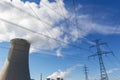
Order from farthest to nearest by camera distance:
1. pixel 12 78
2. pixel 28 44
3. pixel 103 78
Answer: pixel 28 44 → pixel 12 78 → pixel 103 78

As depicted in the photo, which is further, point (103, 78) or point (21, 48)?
point (21, 48)

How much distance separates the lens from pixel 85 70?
60594mm

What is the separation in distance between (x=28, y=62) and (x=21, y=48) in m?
2.74

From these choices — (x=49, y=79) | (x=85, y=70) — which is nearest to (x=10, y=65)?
(x=49, y=79)

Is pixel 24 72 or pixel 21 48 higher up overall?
pixel 21 48

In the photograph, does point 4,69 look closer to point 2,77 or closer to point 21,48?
point 2,77

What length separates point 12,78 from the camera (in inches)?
1234

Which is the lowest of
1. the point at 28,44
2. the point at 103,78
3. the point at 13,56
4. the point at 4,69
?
the point at 103,78

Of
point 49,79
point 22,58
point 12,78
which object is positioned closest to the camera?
point 12,78

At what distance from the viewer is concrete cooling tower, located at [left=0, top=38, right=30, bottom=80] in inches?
1248

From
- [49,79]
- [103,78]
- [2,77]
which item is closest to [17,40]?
[2,77]

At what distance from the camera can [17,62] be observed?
32.6m

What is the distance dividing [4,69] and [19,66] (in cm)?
256

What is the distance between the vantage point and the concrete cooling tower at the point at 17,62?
31.7 meters
